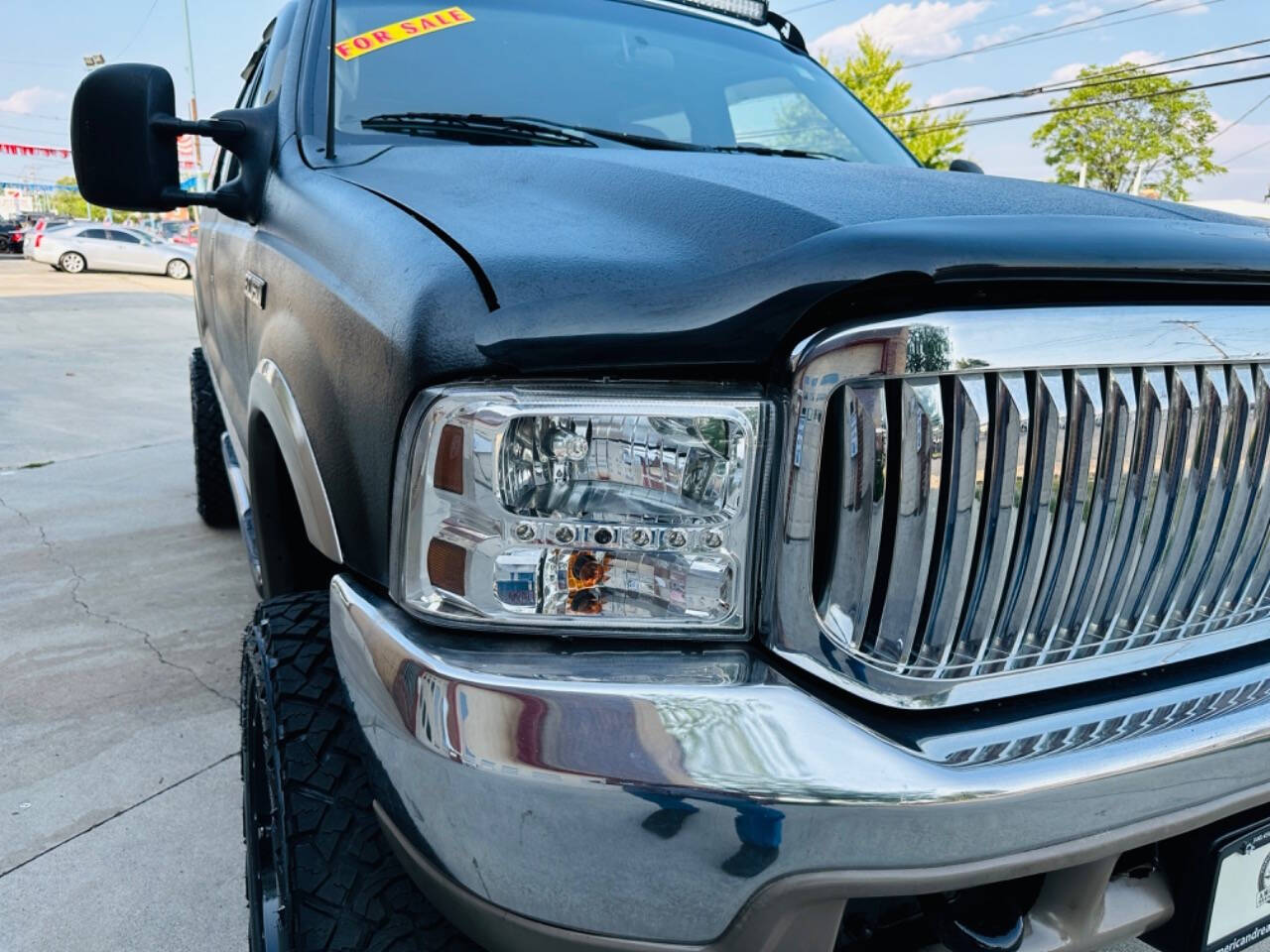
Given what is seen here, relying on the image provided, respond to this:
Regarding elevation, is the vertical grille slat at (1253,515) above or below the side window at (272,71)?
below

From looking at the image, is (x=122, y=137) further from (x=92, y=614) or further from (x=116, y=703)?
(x=92, y=614)

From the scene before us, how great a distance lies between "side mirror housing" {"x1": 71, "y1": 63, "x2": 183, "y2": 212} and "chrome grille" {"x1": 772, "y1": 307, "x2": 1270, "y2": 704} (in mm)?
1478

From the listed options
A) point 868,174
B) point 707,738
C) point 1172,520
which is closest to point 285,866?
point 707,738

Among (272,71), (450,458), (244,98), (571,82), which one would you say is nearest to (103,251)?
(244,98)

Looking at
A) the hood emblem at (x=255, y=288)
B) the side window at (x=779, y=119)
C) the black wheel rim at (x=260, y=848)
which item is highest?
the side window at (x=779, y=119)

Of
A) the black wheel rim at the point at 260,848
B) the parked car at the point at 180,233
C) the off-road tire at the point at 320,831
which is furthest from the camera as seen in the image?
the parked car at the point at 180,233

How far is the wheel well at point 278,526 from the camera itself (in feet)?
6.12

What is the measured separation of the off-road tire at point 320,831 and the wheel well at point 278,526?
16.5 inches

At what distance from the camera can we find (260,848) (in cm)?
149

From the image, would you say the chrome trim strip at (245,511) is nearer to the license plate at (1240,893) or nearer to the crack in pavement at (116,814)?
the crack in pavement at (116,814)

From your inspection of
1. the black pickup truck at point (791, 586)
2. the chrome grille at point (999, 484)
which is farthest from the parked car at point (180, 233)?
the chrome grille at point (999, 484)

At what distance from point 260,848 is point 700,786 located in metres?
0.86

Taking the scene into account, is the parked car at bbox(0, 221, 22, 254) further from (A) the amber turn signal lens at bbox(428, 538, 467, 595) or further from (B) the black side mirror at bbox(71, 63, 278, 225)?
(A) the amber turn signal lens at bbox(428, 538, 467, 595)

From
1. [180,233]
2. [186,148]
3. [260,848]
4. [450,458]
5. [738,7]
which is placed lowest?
[260,848]
